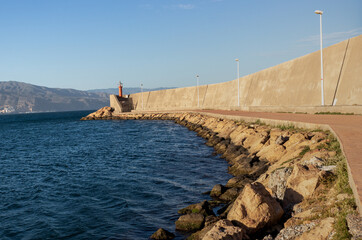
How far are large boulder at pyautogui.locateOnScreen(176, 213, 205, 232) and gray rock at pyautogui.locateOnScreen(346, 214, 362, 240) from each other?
4300 mm

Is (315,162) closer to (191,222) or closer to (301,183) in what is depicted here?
(301,183)

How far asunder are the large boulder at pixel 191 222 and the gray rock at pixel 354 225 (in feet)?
14.1

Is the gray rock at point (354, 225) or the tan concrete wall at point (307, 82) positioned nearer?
the gray rock at point (354, 225)

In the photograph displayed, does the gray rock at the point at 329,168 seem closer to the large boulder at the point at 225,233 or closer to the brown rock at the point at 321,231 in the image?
the brown rock at the point at 321,231

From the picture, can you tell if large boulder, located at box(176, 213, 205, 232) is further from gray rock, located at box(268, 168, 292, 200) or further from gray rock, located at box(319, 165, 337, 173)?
gray rock, located at box(319, 165, 337, 173)

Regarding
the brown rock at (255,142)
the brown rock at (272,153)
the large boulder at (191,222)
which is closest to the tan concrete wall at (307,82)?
the brown rock at (255,142)

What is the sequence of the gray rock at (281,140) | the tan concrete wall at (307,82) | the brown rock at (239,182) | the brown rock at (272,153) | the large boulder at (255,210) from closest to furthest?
1. the large boulder at (255,210)
2. the brown rock at (239,182)
3. the brown rock at (272,153)
4. the gray rock at (281,140)
5. the tan concrete wall at (307,82)

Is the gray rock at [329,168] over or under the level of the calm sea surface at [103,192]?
over

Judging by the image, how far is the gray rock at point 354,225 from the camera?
4357mm

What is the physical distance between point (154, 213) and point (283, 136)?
21.0 ft

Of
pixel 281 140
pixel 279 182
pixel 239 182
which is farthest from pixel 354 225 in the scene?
pixel 281 140

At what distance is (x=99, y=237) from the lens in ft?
28.7

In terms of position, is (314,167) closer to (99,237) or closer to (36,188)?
(99,237)

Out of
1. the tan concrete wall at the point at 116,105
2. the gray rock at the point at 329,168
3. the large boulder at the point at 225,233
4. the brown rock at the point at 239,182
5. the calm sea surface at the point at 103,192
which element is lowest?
the calm sea surface at the point at 103,192
